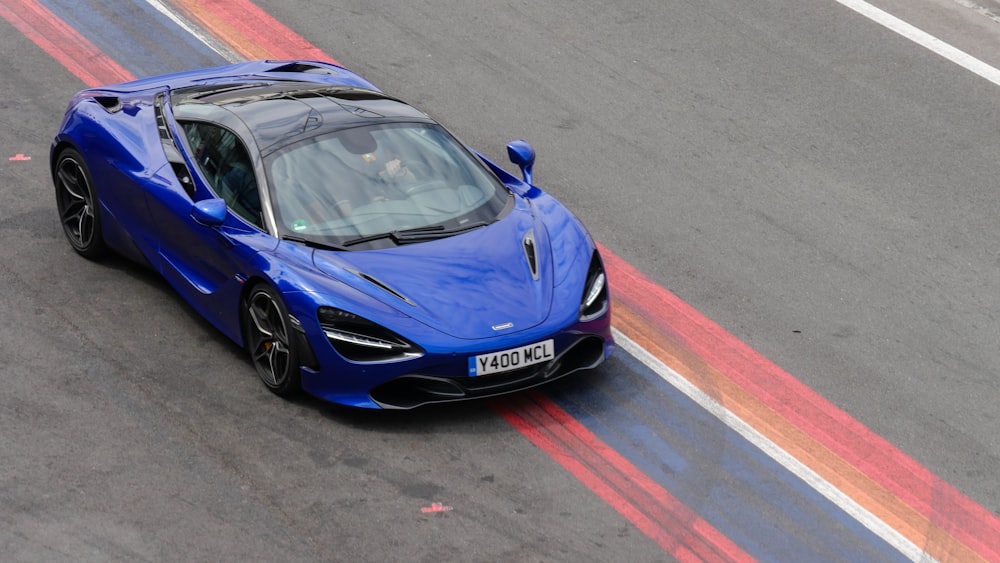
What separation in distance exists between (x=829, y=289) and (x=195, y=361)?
4068 mm

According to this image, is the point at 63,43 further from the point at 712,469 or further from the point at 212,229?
the point at 712,469

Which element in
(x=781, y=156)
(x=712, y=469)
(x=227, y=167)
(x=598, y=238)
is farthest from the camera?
(x=781, y=156)

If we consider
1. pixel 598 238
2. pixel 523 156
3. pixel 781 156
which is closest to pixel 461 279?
pixel 523 156

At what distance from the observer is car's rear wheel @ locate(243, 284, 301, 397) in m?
7.20

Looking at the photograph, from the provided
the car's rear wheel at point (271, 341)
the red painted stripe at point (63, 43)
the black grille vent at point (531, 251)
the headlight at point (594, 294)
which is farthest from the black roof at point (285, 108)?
the red painted stripe at point (63, 43)

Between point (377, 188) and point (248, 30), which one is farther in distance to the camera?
point (248, 30)

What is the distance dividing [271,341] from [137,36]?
5.75m

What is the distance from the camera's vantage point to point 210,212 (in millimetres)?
7531

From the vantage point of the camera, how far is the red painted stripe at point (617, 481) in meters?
6.56

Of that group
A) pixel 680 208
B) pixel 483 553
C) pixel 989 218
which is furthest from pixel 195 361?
pixel 989 218

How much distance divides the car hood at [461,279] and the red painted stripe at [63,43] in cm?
490

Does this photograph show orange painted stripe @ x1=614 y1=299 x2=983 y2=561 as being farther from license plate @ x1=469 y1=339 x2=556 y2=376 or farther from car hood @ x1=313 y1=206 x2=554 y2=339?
license plate @ x1=469 y1=339 x2=556 y2=376

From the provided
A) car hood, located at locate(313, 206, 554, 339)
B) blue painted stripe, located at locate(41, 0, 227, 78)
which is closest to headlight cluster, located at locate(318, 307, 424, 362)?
car hood, located at locate(313, 206, 554, 339)

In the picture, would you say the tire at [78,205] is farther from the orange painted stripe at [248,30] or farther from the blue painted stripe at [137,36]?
the orange painted stripe at [248,30]
